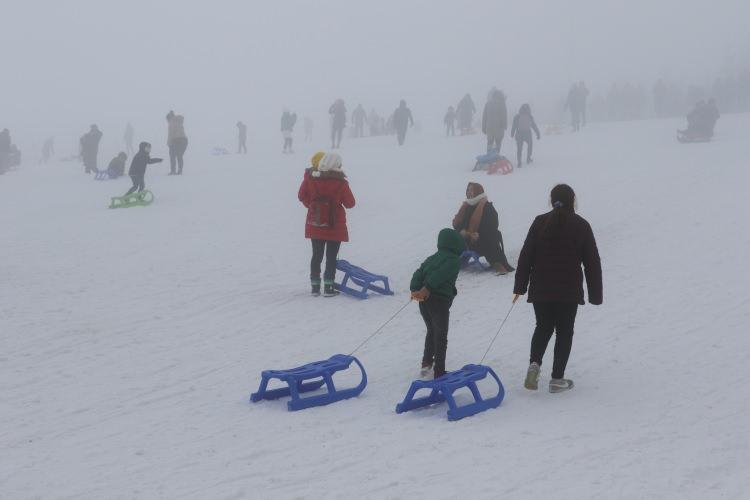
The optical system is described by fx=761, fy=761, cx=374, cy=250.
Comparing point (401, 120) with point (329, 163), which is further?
point (401, 120)

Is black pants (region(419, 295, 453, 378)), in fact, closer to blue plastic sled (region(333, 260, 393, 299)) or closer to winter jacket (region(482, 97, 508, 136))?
blue plastic sled (region(333, 260, 393, 299))

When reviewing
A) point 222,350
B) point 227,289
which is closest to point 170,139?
point 227,289

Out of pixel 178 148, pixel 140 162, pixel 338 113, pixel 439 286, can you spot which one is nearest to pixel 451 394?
pixel 439 286

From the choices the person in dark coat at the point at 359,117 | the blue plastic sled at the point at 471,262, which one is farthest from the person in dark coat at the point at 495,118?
the person in dark coat at the point at 359,117

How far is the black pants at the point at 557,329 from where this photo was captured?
5949mm

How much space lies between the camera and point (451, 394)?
18.2 ft

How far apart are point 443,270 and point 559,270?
92cm

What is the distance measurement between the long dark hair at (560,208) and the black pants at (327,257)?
4091 mm

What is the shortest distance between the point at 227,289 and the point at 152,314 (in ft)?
4.91

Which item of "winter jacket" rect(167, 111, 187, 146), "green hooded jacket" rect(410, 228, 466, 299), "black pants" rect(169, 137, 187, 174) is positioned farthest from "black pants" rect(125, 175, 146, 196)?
"green hooded jacket" rect(410, 228, 466, 299)

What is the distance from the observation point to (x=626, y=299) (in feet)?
29.3

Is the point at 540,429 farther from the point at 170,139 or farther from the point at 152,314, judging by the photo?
the point at 170,139

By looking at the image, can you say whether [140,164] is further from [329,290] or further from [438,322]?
[438,322]

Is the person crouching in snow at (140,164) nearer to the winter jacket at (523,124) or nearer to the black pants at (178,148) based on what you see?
the black pants at (178,148)
